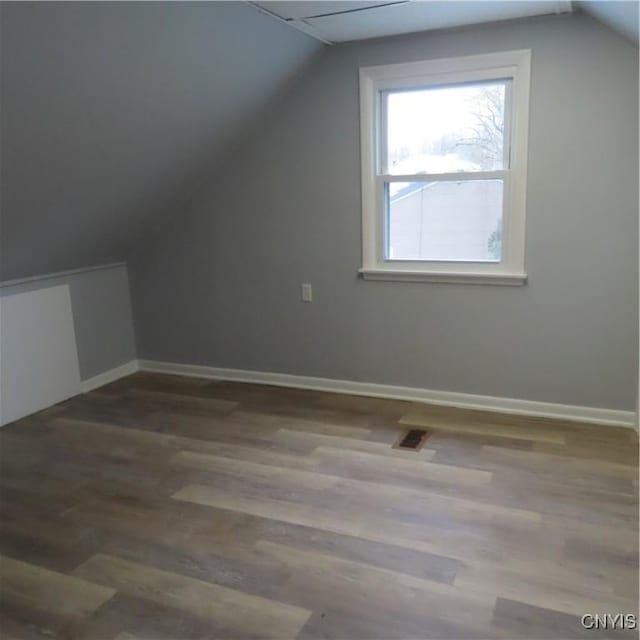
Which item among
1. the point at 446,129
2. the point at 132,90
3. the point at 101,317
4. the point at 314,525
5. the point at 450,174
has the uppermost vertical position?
the point at 132,90

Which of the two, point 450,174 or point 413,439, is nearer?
point 413,439

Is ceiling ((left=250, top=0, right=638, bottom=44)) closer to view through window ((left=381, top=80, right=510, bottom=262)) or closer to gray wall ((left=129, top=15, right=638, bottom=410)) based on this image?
gray wall ((left=129, top=15, right=638, bottom=410))

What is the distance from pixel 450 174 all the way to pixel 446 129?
26 centimetres

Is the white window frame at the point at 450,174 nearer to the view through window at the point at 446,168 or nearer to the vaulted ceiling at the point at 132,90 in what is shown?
the view through window at the point at 446,168

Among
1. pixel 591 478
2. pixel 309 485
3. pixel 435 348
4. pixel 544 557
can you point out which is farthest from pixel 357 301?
pixel 544 557

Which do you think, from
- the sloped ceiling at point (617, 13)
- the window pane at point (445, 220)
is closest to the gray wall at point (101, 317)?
the window pane at point (445, 220)

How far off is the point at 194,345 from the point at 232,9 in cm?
248

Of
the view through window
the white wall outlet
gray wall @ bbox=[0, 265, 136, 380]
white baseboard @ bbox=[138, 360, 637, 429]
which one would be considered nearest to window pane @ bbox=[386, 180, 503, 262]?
the view through window

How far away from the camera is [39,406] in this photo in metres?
3.86

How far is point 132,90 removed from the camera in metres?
2.71

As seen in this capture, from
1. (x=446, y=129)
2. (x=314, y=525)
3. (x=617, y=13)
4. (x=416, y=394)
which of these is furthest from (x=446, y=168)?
(x=314, y=525)

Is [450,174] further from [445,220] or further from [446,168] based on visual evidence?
[445,220]

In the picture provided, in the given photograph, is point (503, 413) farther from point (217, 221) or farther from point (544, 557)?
point (217, 221)

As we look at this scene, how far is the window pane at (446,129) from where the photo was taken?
3.36 meters
